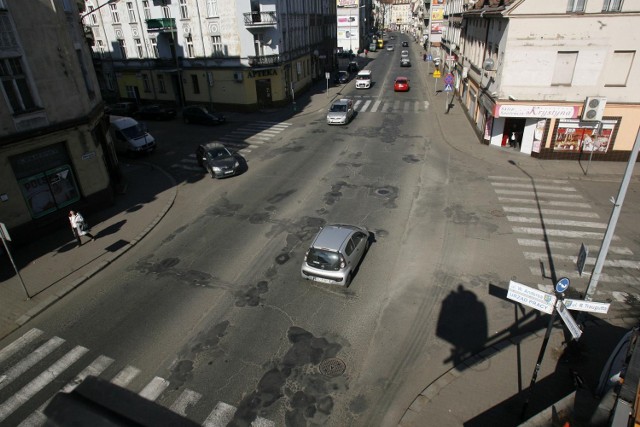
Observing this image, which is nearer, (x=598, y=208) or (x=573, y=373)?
(x=573, y=373)

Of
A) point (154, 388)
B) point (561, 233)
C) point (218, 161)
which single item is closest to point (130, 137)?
point (218, 161)

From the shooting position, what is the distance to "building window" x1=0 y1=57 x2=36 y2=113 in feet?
47.9

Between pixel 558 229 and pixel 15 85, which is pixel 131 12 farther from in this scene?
pixel 558 229

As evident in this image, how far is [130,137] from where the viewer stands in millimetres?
26734

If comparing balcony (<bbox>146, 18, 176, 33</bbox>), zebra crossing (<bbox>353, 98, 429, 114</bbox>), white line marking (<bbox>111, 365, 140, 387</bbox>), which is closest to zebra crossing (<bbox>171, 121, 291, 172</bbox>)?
zebra crossing (<bbox>353, 98, 429, 114</bbox>)

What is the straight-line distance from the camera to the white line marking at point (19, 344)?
35.0 feet

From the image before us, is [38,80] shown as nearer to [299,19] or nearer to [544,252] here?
[544,252]

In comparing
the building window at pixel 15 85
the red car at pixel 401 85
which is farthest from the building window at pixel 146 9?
the building window at pixel 15 85

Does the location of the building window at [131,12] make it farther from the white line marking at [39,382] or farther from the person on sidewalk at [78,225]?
the white line marking at [39,382]

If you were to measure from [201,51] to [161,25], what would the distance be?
4293 mm

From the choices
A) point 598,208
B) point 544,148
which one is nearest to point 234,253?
point 598,208

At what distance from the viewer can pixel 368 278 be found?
13156 millimetres

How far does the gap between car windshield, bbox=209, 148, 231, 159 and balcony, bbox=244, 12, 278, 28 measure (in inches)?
715

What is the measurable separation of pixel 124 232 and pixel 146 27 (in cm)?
3156
